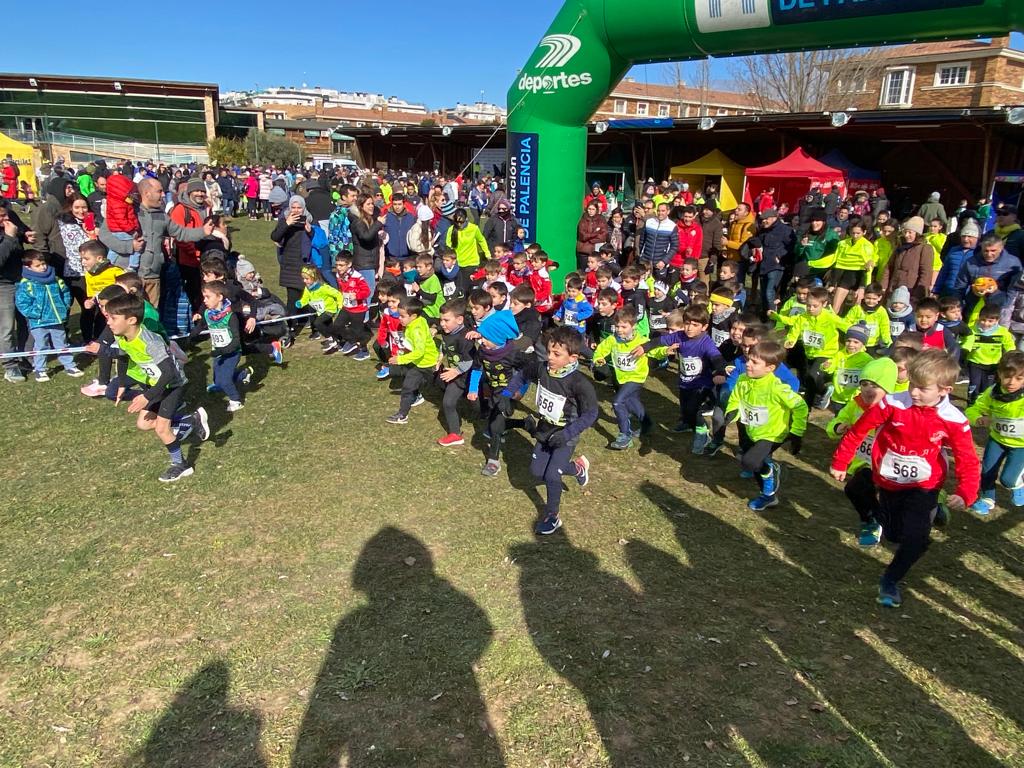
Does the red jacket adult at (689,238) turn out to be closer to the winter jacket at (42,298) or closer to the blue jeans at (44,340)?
the winter jacket at (42,298)

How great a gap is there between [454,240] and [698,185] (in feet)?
54.1

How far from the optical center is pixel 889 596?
429 centimetres

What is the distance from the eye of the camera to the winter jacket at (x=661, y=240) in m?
10.7

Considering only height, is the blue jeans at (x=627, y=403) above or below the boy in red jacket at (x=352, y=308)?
below

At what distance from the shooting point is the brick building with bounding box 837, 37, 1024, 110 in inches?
1174

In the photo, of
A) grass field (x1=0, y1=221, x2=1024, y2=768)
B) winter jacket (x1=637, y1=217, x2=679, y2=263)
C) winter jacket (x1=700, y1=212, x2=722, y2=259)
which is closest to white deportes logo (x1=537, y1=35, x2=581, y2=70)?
Answer: winter jacket (x1=637, y1=217, x2=679, y2=263)

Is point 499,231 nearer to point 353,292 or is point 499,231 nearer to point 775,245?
point 353,292

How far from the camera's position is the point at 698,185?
24219mm

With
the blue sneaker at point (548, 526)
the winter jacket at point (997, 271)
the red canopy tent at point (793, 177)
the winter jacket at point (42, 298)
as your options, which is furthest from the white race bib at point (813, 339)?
the red canopy tent at point (793, 177)

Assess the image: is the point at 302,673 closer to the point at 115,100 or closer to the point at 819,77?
the point at 819,77

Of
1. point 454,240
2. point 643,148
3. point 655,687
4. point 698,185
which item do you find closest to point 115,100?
point 643,148

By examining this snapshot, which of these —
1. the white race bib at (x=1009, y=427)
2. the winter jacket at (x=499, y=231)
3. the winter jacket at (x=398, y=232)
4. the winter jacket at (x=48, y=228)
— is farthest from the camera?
the winter jacket at (x=499, y=231)

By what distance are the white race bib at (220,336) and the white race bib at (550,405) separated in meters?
3.83

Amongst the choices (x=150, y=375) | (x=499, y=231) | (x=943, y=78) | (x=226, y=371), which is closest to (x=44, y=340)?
(x=226, y=371)
